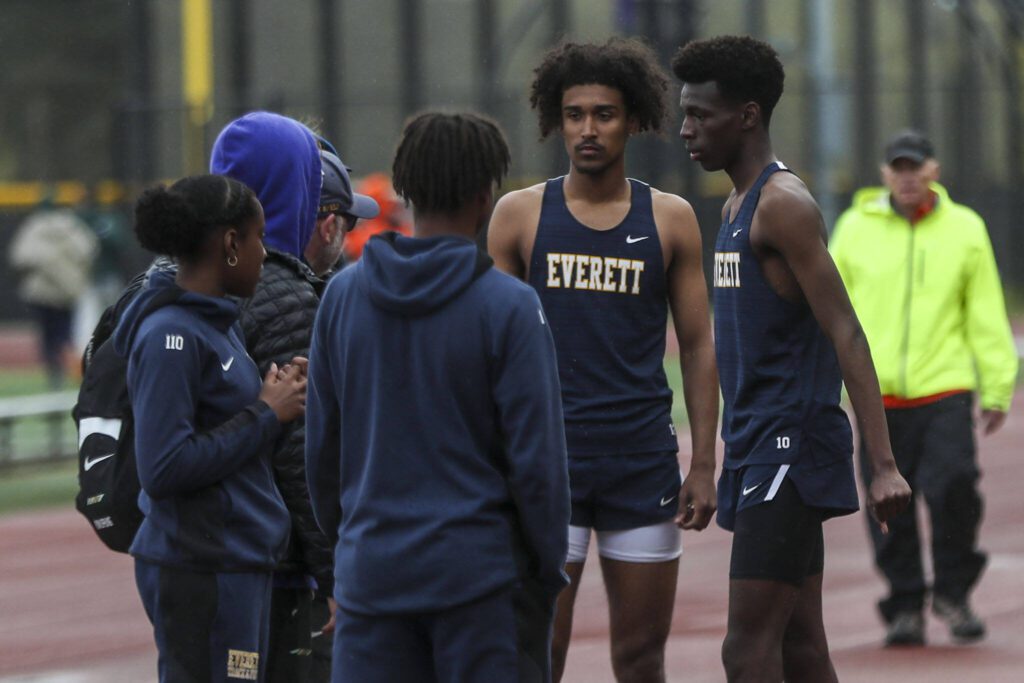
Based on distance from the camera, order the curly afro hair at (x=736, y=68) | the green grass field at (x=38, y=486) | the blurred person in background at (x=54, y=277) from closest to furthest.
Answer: the curly afro hair at (x=736, y=68)
the green grass field at (x=38, y=486)
the blurred person in background at (x=54, y=277)

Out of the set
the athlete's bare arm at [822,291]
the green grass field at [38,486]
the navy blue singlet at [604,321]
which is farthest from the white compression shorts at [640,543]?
the green grass field at [38,486]

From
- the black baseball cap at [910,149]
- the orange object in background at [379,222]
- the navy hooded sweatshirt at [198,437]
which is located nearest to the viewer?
the navy hooded sweatshirt at [198,437]

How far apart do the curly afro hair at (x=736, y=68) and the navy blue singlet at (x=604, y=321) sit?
16.0 inches

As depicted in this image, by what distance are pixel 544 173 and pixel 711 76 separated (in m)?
22.0

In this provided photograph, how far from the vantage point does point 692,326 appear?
539 cm

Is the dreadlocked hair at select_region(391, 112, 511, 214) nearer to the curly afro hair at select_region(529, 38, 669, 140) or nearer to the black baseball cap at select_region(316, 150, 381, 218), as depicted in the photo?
the black baseball cap at select_region(316, 150, 381, 218)

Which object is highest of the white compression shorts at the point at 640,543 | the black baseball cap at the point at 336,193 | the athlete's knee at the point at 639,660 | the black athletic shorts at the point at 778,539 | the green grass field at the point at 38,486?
the black baseball cap at the point at 336,193

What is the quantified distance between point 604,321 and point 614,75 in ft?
2.14

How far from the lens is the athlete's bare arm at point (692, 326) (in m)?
5.28

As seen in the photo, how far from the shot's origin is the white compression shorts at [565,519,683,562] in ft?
17.5

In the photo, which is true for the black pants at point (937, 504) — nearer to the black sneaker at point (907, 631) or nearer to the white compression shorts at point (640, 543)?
the black sneaker at point (907, 631)

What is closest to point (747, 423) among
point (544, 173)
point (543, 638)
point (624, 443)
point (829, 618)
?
point (624, 443)

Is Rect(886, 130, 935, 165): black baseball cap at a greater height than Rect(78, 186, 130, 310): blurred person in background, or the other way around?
Rect(886, 130, 935, 165): black baseball cap

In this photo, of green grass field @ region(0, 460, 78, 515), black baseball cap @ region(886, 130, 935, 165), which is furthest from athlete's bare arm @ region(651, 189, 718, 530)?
green grass field @ region(0, 460, 78, 515)
